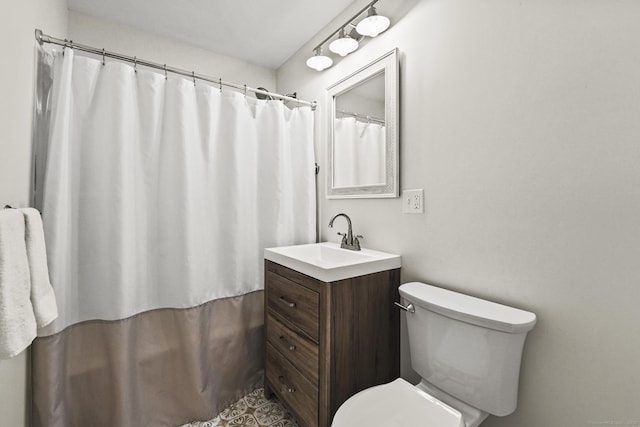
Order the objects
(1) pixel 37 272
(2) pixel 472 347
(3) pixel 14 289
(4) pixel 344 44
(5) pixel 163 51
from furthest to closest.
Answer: (5) pixel 163 51 → (4) pixel 344 44 → (2) pixel 472 347 → (1) pixel 37 272 → (3) pixel 14 289

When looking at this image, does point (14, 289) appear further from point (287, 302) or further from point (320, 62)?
point (320, 62)

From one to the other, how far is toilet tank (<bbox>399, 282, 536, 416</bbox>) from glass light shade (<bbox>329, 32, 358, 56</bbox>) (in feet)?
4.79

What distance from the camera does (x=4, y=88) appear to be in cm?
83

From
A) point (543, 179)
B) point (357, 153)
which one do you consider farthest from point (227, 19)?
point (543, 179)

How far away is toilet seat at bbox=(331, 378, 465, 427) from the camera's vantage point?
0.88m

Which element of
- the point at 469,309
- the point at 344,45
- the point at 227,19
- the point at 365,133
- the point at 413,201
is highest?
the point at 227,19

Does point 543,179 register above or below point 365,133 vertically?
below

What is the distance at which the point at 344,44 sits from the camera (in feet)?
5.34

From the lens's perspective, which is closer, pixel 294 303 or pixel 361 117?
pixel 294 303

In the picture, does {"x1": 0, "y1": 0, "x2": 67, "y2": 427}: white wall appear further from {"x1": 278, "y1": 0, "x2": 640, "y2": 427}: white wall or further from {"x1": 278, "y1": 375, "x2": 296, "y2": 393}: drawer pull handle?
{"x1": 278, "y1": 0, "x2": 640, "y2": 427}: white wall

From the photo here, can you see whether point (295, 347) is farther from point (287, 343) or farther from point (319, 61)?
point (319, 61)

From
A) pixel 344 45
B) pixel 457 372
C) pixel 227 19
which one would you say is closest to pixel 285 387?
pixel 457 372

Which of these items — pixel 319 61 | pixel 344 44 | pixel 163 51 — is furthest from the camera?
pixel 163 51

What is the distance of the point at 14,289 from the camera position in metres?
0.71
